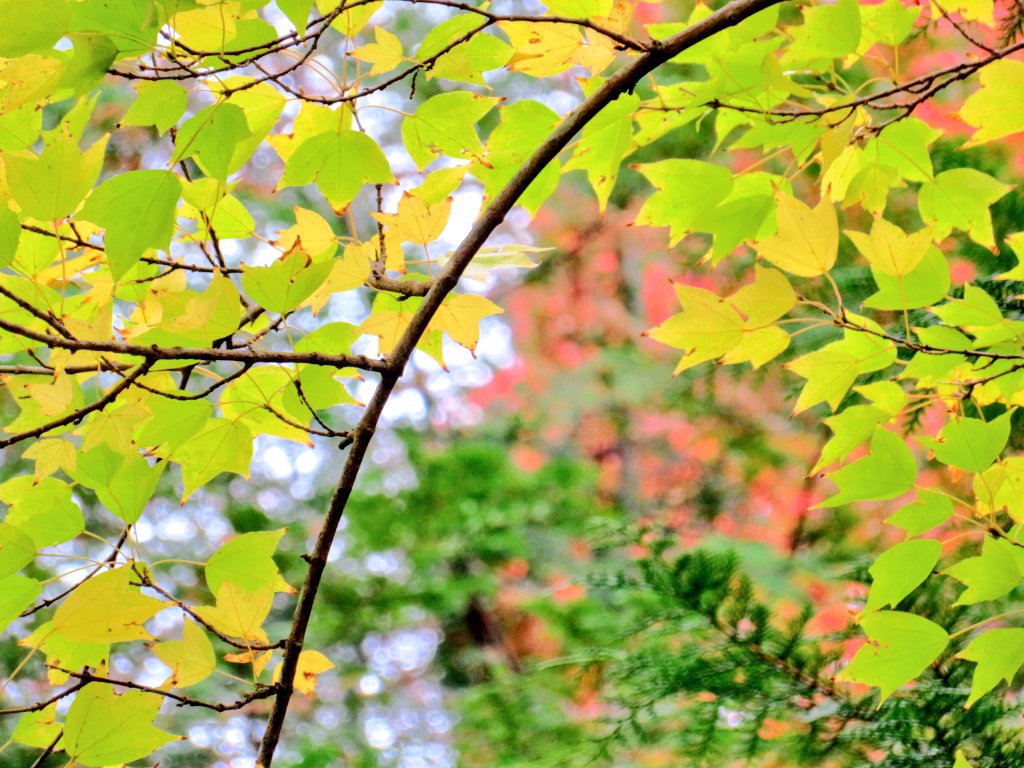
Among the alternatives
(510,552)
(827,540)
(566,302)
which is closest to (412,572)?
(510,552)

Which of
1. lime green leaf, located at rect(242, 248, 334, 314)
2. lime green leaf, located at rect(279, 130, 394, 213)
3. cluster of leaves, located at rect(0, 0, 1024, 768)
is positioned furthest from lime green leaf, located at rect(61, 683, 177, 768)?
lime green leaf, located at rect(279, 130, 394, 213)

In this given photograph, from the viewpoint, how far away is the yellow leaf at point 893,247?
2.06 ft

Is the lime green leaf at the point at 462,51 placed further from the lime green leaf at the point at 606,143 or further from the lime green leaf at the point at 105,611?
the lime green leaf at the point at 105,611

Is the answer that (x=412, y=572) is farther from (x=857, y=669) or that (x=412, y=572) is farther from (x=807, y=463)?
(x=857, y=669)

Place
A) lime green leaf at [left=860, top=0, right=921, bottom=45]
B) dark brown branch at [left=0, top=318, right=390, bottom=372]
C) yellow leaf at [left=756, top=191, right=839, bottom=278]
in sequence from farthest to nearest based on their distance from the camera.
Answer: lime green leaf at [left=860, top=0, right=921, bottom=45]
yellow leaf at [left=756, top=191, right=839, bottom=278]
dark brown branch at [left=0, top=318, right=390, bottom=372]

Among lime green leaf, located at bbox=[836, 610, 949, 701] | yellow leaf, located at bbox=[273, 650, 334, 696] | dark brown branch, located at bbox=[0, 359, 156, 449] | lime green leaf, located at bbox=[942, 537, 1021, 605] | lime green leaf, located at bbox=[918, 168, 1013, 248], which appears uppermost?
lime green leaf, located at bbox=[918, 168, 1013, 248]

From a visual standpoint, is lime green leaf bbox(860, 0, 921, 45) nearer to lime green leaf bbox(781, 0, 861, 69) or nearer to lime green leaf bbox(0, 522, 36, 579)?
lime green leaf bbox(781, 0, 861, 69)

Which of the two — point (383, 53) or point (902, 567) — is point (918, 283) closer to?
point (902, 567)

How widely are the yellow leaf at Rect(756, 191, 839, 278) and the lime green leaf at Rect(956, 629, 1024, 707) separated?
0.98ft

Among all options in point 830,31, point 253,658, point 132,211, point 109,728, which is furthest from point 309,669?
point 830,31

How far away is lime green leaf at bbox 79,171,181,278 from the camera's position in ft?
1.86

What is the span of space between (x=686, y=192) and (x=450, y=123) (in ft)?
0.71

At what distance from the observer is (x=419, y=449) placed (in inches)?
140

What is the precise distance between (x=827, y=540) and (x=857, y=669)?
3.17 m
